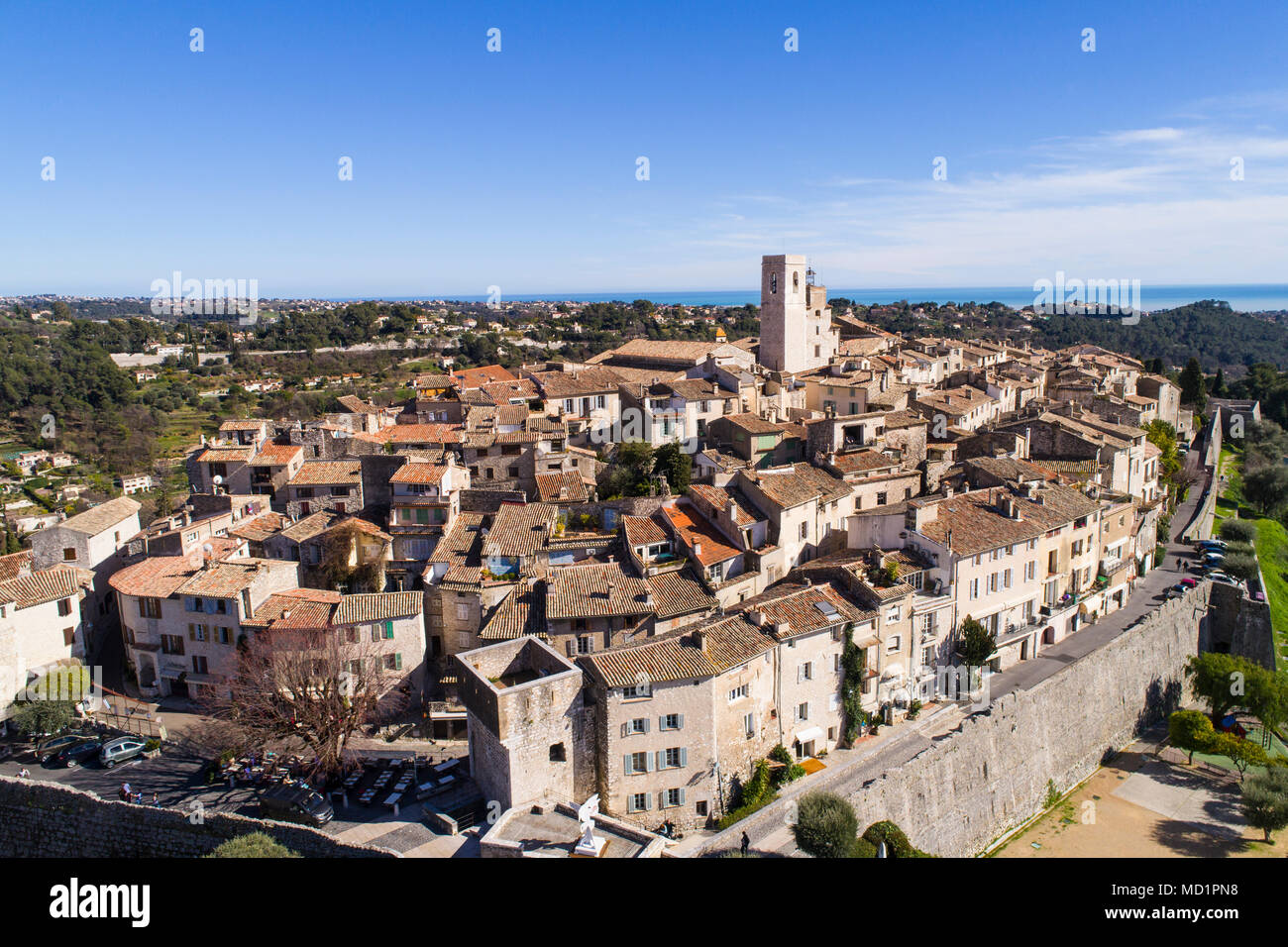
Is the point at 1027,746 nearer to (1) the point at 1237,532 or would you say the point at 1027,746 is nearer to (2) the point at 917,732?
(2) the point at 917,732

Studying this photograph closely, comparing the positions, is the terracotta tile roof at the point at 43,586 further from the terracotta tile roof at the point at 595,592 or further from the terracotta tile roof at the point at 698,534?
the terracotta tile roof at the point at 698,534

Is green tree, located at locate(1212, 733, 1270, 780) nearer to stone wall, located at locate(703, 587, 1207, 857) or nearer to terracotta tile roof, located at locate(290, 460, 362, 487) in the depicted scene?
stone wall, located at locate(703, 587, 1207, 857)

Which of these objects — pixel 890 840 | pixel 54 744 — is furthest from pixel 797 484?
pixel 54 744

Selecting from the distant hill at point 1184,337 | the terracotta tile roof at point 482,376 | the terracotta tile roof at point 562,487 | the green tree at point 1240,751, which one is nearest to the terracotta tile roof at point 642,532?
the terracotta tile roof at point 562,487

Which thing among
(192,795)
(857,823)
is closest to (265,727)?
(192,795)

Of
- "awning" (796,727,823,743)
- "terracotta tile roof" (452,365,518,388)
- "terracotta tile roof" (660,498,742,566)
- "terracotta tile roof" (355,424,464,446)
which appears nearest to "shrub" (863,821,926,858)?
"awning" (796,727,823,743)
